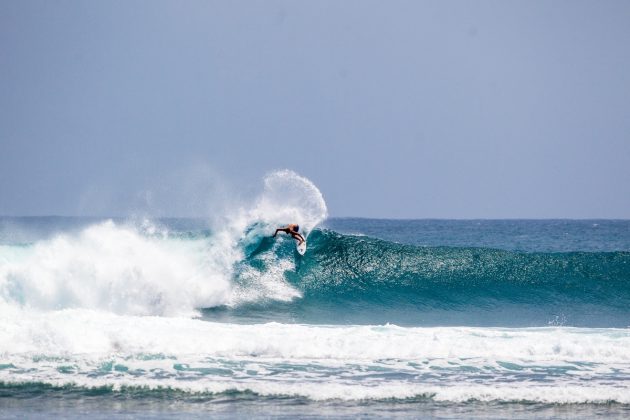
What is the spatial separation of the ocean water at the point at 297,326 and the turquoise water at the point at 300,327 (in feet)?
0.13

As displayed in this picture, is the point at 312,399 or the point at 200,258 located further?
the point at 200,258

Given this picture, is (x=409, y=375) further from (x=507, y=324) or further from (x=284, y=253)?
(x=284, y=253)

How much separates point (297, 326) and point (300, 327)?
15cm

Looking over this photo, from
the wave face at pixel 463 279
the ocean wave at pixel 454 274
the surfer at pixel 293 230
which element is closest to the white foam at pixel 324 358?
the surfer at pixel 293 230

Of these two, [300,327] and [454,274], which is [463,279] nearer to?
[454,274]

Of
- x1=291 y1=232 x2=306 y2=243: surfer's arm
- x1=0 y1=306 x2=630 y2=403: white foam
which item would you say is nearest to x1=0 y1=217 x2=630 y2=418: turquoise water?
x1=0 y1=306 x2=630 y2=403: white foam

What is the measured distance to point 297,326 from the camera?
14352 millimetres

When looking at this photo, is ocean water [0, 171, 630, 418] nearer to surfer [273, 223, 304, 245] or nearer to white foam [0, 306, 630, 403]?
white foam [0, 306, 630, 403]

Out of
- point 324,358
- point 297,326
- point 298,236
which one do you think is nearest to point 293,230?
point 298,236

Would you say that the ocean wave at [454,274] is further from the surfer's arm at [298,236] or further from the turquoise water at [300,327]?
the surfer's arm at [298,236]

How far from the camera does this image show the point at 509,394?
9930 millimetres

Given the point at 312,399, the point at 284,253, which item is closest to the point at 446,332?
the point at 312,399

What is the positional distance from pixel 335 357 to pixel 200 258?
8207mm

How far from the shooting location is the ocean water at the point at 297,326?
388 inches
